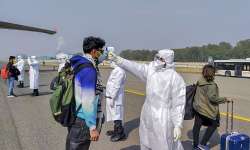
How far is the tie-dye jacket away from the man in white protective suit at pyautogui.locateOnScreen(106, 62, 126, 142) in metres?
3.34

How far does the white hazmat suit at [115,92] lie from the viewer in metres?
7.75

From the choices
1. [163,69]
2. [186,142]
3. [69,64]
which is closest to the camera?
[69,64]

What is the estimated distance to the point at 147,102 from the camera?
498cm

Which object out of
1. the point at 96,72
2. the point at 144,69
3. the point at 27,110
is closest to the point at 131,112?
the point at 27,110

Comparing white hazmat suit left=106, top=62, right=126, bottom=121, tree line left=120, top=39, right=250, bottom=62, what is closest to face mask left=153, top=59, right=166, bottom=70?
white hazmat suit left=106, top=62, right=126, bottom=121

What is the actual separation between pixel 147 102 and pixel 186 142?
3.23m

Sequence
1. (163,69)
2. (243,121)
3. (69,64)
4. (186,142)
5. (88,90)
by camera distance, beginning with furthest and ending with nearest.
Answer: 1. (243,121)
2. (186,142)
3. (163,69)
4. (69,64)
5. (88,90)

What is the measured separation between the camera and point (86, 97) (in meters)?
4.27

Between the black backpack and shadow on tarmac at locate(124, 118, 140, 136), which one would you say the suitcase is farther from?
shadow on tarmac at locate(124, 118, 140, 136)

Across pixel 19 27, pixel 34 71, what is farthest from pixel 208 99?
pixel 19 27

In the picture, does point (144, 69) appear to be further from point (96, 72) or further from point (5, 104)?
point (5, 104)

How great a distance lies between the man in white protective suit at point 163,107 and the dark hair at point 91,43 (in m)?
0.83

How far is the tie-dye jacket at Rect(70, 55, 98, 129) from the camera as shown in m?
4.26

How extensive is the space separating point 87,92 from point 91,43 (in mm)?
618
